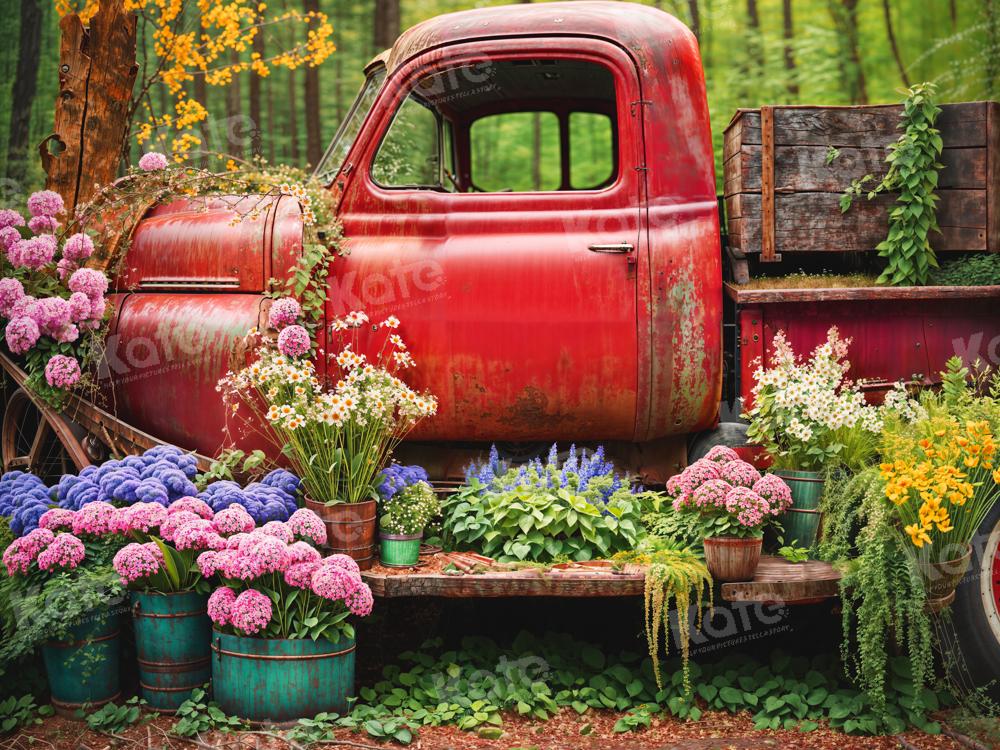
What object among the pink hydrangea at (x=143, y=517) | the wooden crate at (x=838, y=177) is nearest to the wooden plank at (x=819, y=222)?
the wooden crate at (x=838, y=177)

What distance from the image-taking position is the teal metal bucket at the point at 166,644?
379 centimetres

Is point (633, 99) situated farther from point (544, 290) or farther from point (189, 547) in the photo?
point (189, 547)

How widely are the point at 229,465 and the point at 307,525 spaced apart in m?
0.72

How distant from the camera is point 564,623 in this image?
475cm

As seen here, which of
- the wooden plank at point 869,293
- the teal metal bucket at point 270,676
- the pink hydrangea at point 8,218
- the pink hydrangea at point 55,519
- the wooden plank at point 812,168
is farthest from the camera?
the pink hydrangea at point 8,218

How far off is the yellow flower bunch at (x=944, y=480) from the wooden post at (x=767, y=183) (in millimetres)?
1105

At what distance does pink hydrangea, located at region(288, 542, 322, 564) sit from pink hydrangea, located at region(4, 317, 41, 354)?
181cm

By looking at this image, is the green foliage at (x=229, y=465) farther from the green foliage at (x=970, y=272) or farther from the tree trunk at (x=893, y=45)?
the tree trunk at (x=893, y=45)

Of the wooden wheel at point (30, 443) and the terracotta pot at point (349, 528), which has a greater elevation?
the wooden wheel at point (30, 443)

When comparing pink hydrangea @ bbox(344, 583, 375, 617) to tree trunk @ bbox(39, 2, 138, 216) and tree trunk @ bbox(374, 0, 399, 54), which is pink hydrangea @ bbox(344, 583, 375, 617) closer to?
tree trunk @ bbox(39, 2, 138, 216)

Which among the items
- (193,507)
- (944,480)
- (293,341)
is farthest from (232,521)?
(944,480)

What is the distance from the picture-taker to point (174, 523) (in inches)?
149

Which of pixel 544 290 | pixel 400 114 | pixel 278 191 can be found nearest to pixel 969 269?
pixel 544 290

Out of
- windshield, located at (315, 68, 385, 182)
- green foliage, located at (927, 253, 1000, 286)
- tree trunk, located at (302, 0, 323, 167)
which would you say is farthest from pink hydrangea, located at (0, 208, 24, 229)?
tree trunk, located at (302, 0, 323, 167)
